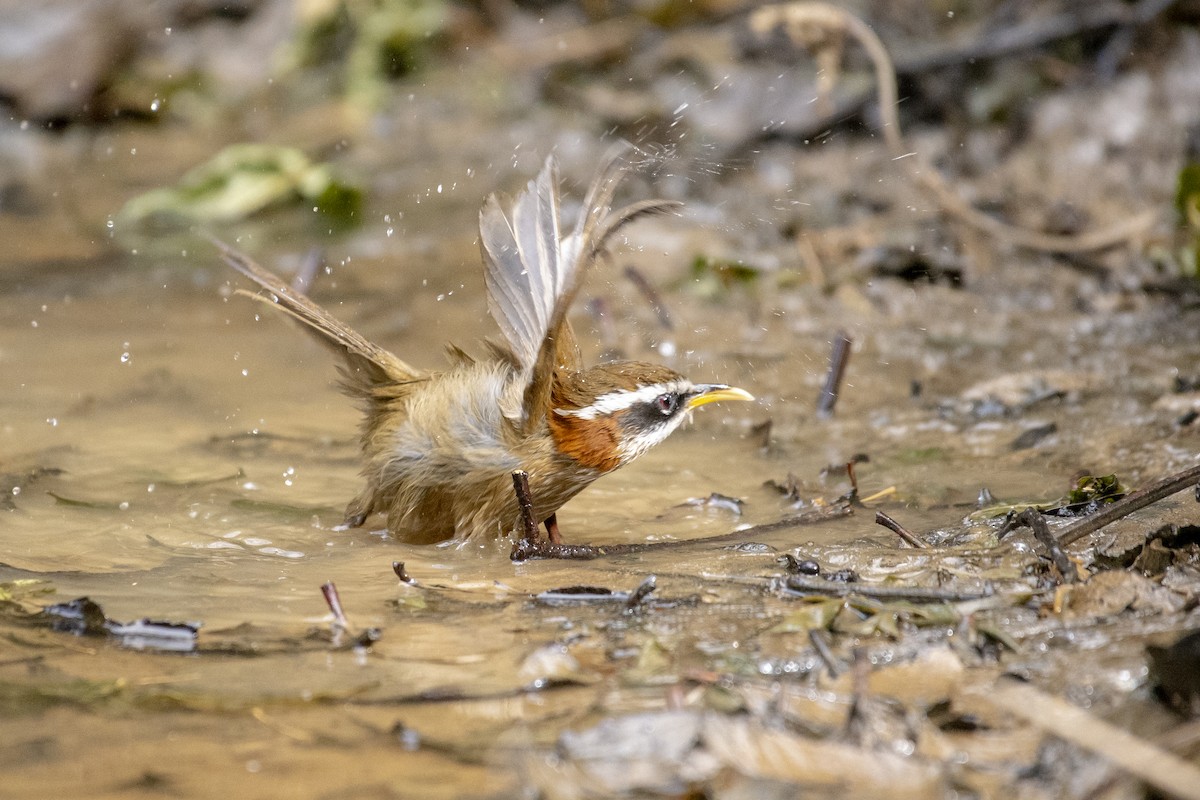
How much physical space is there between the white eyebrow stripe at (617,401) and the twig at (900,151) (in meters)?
3.50

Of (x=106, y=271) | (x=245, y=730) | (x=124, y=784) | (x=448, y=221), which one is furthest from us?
(x=448, y=221)

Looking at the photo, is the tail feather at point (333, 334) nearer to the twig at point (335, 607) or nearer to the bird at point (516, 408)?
the bird at point (516, 408)

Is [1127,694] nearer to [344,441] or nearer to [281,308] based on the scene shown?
[281,308]

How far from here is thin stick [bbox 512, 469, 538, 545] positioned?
3871 mm

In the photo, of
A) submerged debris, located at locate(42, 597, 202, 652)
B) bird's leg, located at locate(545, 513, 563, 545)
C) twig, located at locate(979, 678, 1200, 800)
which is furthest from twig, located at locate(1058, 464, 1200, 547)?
submerged debris, located at locate(42, 597, 202, 652)

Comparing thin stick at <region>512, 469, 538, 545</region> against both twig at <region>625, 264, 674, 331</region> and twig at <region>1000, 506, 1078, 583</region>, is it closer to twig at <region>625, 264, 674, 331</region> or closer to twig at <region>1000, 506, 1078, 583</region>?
twig at <region>1000, 506, 1078, 583</region>

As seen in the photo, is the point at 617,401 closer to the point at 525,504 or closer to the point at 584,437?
the point at 584,437

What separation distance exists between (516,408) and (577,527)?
61 cm

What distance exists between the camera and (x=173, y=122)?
10.1 metres

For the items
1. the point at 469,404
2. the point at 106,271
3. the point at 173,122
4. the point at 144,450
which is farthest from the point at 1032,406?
the point at 173,122

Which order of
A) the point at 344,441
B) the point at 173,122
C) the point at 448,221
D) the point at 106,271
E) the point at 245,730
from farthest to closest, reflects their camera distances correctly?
the point at 173,122
the point at 448,221
the point at 106,271
the point at 344,441
the point at 245,730

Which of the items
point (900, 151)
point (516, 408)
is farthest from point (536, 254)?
point (900, 151)

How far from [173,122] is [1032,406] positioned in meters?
7.66

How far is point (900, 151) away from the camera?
25.9ft
